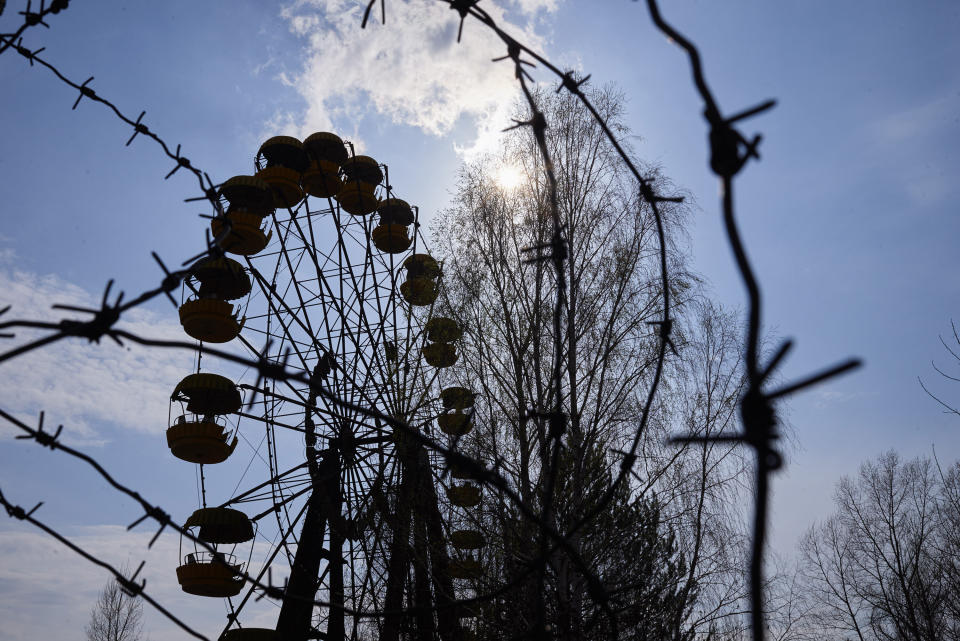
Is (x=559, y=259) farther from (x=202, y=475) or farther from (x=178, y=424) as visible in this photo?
(x=202, y=475)

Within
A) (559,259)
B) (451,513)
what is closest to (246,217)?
(451,513)

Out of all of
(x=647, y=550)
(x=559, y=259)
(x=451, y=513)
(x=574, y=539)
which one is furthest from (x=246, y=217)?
(x=559, y=259)

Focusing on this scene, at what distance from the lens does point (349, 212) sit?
615 inches

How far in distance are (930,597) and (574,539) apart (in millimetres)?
19842

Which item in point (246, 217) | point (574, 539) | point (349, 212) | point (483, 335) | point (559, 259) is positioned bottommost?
point (559, 259)

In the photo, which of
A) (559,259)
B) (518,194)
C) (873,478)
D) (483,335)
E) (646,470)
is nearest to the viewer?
(559,259)

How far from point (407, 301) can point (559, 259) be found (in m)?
14.4

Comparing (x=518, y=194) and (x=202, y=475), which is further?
(x=202, y=475)

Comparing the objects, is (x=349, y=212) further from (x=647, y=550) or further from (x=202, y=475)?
(x=647, y=550)

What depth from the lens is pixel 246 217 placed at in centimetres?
1187

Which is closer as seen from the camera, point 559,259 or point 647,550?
point 559,259

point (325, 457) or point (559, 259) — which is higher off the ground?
point (325, 457)

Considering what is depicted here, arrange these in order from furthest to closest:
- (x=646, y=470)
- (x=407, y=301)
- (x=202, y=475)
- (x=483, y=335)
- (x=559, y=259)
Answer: (x=407, y=301) → (x=202, y=475) → (x=483, y=335) → (x=646, y=470) → (x=559, y=259)

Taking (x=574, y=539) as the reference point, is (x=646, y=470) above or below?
above
